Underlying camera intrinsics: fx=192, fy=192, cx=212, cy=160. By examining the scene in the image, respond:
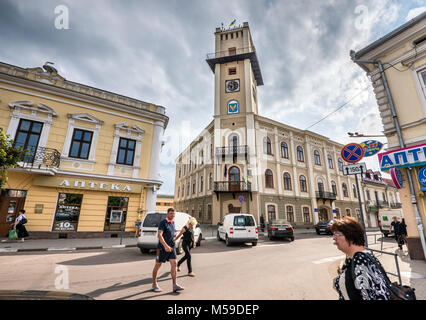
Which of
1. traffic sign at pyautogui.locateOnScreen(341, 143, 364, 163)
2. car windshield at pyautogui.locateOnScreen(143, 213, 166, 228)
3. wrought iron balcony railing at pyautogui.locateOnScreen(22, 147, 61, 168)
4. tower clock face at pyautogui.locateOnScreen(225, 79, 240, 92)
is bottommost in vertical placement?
car windshield at pyautogui.locateOnScreen(143, 213, 166, 228)

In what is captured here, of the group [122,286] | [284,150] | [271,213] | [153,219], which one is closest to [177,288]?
[122,286]

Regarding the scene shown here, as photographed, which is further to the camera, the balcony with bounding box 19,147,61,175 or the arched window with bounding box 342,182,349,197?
the arched window with bounding box 342,182,349,197

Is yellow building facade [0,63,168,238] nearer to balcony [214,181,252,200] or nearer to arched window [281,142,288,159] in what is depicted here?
balcony [214,181,252,200]

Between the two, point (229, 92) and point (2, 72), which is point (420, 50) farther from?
point (2, 72)

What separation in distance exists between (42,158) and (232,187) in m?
15.8

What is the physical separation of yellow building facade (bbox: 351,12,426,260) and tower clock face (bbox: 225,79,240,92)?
16699 millimetres

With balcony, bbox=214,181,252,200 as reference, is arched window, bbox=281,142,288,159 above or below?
above

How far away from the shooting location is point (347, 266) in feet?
6.29

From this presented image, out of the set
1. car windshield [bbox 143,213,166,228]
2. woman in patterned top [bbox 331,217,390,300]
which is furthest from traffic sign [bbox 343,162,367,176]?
car windshield [bbox 143,213,166,228]

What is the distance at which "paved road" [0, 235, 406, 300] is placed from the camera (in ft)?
13.7

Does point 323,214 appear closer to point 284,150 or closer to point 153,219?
point 284,150

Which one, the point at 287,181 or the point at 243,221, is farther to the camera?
the point at 287,181

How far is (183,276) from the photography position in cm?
544

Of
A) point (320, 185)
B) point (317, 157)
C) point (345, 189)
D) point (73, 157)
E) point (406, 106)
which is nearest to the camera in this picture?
point (406, 106)
